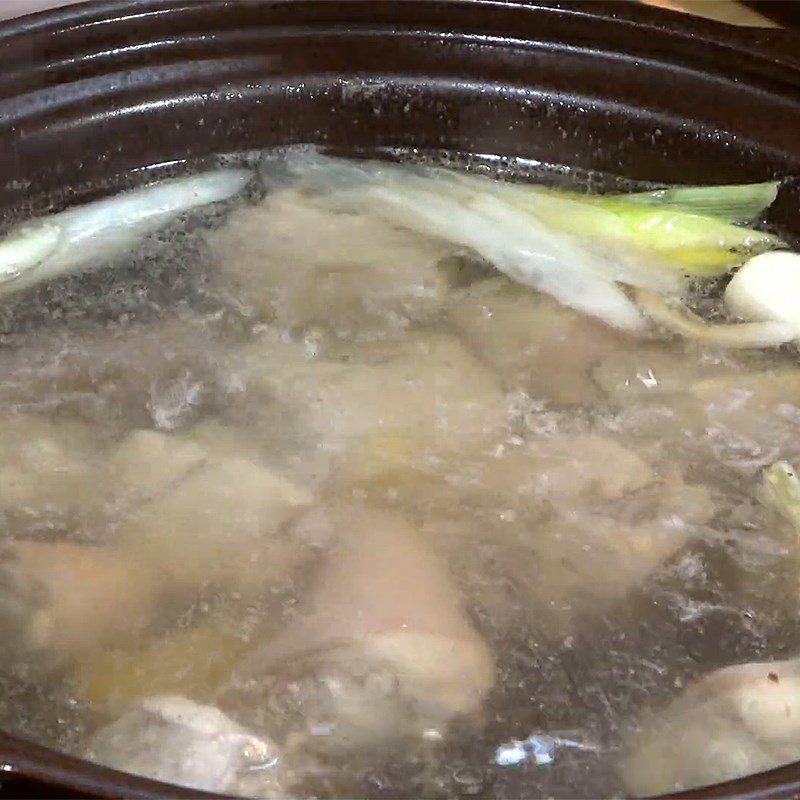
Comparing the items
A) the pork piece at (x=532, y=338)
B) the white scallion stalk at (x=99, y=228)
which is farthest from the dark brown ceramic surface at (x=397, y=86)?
the pork piece at (x=532, y=338)

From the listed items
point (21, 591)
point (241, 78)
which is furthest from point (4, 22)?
point (21, 591)

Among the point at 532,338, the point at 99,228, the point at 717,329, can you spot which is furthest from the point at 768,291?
the point at 99,228

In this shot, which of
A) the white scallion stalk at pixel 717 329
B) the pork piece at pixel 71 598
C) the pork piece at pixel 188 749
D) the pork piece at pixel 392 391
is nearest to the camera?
the pork piece at pixel 188 749

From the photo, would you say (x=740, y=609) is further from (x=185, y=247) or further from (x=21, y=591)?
(x=185, y=247)

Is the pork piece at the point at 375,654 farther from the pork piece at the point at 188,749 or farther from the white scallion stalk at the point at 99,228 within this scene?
the white scallion stalk at the point at 99,228

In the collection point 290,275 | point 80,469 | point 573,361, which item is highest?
point 290,275

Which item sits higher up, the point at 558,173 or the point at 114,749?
the point at 558,173
